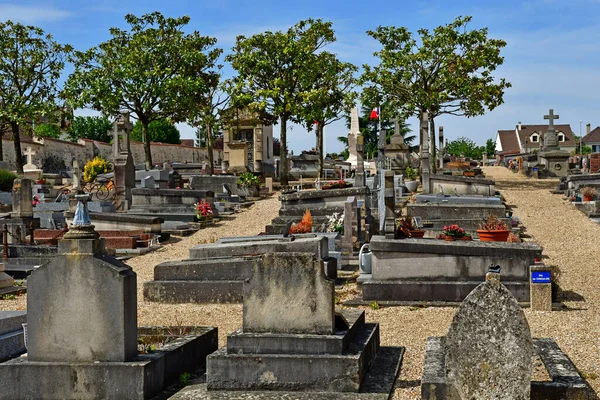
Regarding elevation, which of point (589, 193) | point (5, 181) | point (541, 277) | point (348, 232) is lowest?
point (541, 277)

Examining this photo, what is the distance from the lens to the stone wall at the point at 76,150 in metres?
46.1

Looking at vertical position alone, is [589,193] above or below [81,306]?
above

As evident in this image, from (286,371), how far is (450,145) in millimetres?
88202

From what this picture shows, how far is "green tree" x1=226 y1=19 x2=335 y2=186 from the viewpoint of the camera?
34.1 metres

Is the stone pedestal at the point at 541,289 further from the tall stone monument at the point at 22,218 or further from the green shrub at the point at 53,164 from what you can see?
the green shrub at the point at 53,164

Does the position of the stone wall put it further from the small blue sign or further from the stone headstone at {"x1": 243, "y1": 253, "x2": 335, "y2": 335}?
the stone headstone at {"x1": 243, "y1": 253, "x2": 335, "y2": 335}

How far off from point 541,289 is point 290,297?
482 centimetres

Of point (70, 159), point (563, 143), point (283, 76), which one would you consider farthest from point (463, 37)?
point (563, 143)

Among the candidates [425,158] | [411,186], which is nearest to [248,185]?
[411,186]

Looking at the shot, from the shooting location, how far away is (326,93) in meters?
34.5

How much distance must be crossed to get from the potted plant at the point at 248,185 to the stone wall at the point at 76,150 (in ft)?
63.4

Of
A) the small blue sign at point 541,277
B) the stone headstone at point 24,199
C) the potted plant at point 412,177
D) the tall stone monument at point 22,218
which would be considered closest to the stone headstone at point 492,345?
the small blue sign at point 541,277

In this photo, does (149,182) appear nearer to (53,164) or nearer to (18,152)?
(18,152)

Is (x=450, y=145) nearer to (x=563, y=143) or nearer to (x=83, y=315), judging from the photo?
(x=563, y=143)
